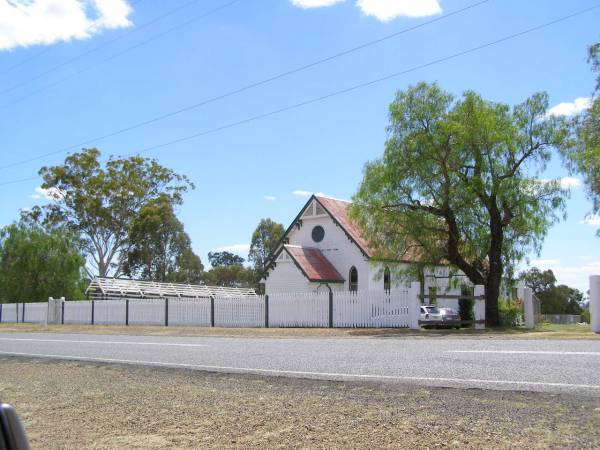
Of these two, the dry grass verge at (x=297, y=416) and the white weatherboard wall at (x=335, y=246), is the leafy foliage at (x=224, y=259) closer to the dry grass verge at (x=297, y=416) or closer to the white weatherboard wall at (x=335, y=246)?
the white weatherboard wall at (x=335, y=246)

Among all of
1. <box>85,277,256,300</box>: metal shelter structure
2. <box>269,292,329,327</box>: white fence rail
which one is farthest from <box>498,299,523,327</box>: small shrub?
<box>85,277,256,300</box>: metal shelter structure

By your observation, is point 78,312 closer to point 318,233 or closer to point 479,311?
point 318,233

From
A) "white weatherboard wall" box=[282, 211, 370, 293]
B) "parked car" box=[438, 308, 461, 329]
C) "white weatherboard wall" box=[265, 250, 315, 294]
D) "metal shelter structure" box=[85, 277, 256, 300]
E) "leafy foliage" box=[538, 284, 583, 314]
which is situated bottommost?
"leafy foliage" box=[538, 284, 583, 314]

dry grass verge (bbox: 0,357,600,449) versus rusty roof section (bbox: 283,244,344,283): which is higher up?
rusty roof section (bbox: 283,244,344,283)

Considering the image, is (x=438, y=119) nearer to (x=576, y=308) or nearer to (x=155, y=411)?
(x=155, y=411)

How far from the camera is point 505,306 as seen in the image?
97.1 ft

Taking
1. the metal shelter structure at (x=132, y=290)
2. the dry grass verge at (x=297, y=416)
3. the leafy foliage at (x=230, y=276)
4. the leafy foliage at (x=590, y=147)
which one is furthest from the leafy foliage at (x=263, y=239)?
the dry grass verge at (x=297, y=416)

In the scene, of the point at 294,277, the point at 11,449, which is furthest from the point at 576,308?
the point at 11,449

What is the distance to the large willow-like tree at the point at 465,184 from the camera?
25.6m

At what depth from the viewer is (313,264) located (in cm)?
4053

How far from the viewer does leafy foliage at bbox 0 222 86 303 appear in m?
50.0

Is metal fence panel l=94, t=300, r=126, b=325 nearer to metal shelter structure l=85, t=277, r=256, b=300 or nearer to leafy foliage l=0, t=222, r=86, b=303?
metal shelter structure l=85, t=277, r=256, b=300

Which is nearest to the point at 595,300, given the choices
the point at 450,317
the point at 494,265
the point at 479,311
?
the point at 479,311

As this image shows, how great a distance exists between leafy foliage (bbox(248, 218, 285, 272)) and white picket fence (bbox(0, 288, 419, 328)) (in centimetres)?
3774
